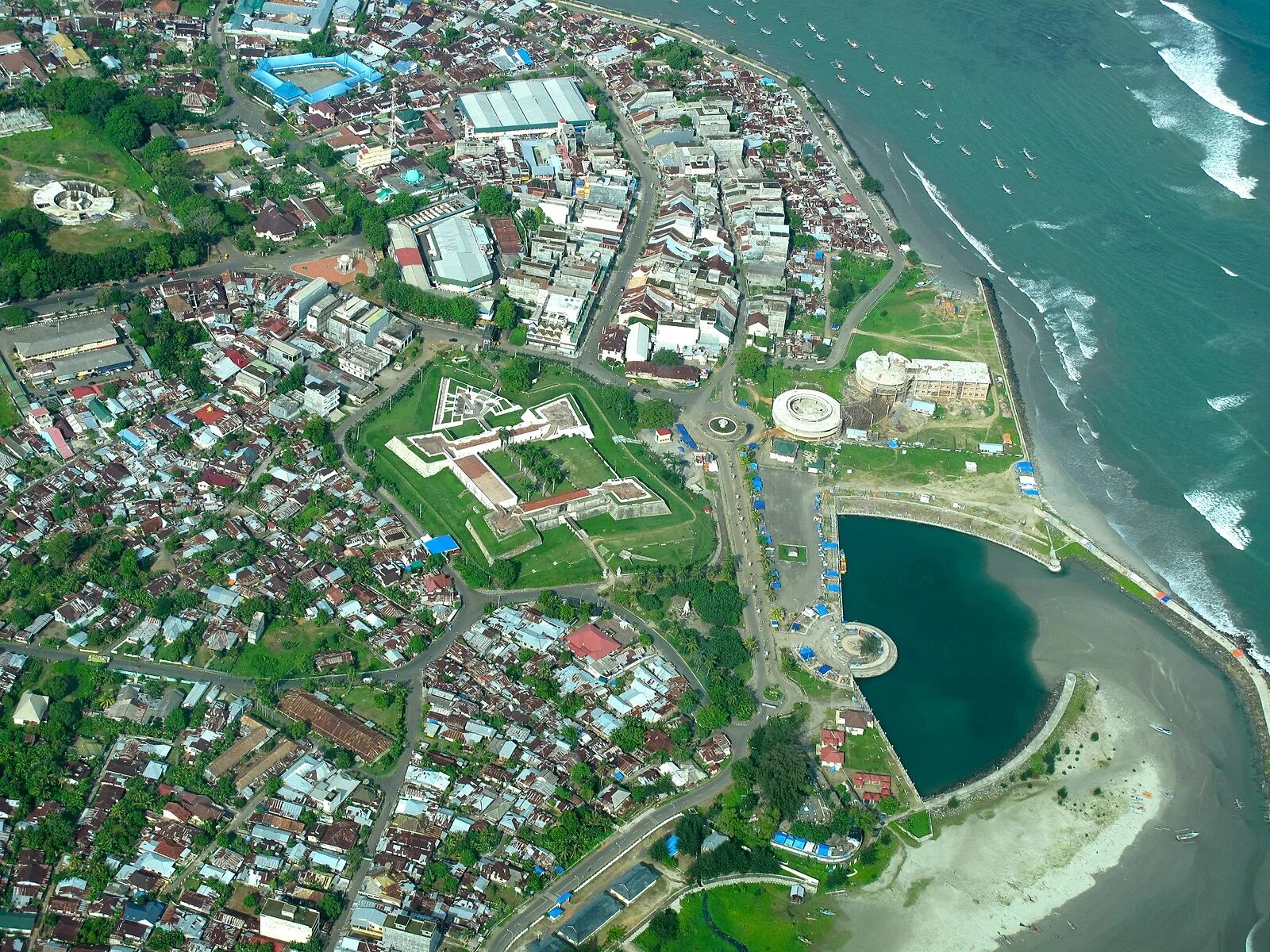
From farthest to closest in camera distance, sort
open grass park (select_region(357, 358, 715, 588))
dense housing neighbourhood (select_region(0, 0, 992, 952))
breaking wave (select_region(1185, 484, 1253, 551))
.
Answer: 1. breaking wave (select_region(1185, 484, 1253, 551))
2. open grass park (select_region(357, 358, 715, 588))
3. dense housing neighbourhood (select_region(0, 0, 992, 952))

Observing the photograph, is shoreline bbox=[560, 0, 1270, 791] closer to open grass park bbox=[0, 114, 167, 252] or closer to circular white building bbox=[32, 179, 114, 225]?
open grass park bbox=[0, 114, 167, 252]

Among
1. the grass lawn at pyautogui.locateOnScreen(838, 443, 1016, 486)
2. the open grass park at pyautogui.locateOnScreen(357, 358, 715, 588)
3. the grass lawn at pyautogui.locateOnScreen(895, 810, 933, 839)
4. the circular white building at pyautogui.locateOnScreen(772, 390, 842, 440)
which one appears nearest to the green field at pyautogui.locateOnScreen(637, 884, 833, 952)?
the grass lawn at pyautogui.locateOnScreen(895, 810, 933, 839)

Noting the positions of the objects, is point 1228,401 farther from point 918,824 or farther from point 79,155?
point 79,155

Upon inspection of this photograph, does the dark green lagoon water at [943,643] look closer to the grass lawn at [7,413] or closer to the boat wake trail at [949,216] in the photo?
the boat wake trail at [949,216]

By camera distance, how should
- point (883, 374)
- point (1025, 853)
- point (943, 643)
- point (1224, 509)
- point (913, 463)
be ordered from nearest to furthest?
point (1025, 853) < point (943, 643) < point (1224, 509) < point (913, 463) < point (883, 374)

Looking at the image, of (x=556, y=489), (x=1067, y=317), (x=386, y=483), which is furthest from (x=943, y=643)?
(x=1067, y=317)
